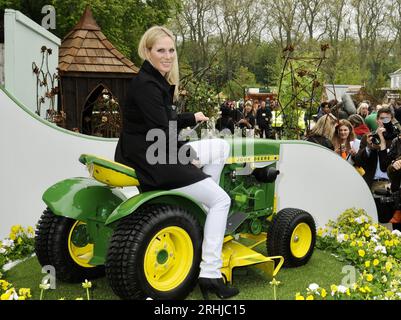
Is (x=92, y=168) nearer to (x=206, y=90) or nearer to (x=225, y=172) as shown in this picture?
(x=225, y=172)

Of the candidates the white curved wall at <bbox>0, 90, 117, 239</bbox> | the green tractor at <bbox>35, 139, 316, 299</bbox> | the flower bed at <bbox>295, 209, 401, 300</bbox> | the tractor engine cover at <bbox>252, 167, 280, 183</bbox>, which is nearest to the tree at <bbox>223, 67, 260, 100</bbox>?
the flower bed at <bbox>295, 209, 401, 300</bbox>

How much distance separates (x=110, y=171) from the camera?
3289 millimetres

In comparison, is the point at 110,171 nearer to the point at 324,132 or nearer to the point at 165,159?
the point at 165,159

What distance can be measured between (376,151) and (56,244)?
397cm

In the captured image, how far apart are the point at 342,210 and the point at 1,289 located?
3773 millimetres

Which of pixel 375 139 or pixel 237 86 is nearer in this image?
pixel 375 139

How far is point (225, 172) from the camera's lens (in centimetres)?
404

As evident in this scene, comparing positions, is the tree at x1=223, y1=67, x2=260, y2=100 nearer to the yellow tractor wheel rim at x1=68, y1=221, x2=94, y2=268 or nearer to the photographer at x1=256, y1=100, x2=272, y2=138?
the photographer at x1=256, y1=100, x2=272, y2=138

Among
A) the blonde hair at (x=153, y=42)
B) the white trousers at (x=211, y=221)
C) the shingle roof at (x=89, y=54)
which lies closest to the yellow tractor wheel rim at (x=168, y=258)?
the white trousers at (x=211, y=221)

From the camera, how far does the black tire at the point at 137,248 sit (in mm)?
3109

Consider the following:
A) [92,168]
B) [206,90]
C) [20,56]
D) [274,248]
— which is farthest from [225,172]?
[206,90]

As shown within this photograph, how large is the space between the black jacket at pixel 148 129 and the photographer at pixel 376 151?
3340mm

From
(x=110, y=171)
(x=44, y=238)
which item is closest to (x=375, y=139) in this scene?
(x=110, y=171)

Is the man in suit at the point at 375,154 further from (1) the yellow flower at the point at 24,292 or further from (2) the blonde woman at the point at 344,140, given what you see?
(1) the yellow flower at the point at 24,292
